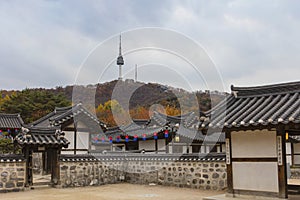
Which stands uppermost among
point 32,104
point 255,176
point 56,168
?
point 32,104

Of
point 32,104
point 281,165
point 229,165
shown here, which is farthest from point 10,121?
point 281,165

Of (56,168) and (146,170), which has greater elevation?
(56,168)

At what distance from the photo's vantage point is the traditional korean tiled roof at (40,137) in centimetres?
1361

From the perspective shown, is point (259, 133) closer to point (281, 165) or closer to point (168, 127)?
point (281, 165)

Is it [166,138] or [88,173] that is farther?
[166,138]

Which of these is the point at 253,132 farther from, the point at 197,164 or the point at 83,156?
the point at 83,156

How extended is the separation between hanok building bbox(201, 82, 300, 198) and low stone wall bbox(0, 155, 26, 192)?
840cm

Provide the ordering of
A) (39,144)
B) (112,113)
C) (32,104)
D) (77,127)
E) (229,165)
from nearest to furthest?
1. (229,165)
2. (39,144)
3. (77,127)
4. (32,104)
5. (112,113)

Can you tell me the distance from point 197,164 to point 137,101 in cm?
2884

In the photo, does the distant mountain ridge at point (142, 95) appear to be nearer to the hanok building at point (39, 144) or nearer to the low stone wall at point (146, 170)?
the low stone wall at point (146, 170)

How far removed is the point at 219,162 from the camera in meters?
12.9

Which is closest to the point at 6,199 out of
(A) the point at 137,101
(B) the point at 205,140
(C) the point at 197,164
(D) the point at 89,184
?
(D) the point at 89,184

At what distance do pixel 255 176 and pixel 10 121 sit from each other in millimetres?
22662

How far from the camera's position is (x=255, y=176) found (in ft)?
27.2
